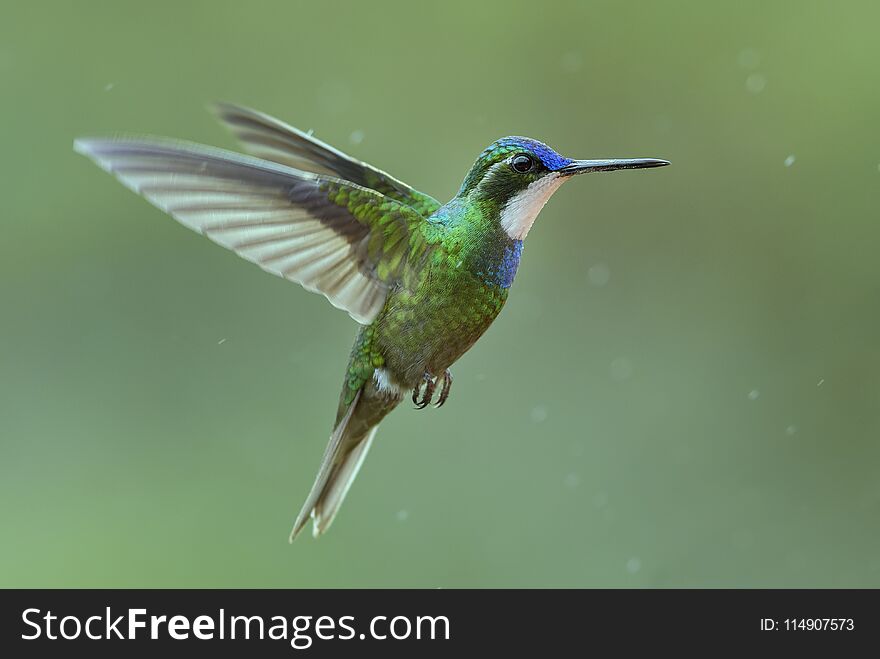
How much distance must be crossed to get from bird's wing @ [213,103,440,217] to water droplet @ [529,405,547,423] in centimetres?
223

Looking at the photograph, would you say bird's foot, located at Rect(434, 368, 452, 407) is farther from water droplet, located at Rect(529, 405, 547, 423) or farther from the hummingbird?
water droplet, located at Rect(529, 405, 547, 423)

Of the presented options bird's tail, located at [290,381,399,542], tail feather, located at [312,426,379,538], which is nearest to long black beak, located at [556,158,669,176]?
bird's tail, located at [290,381,399,542]

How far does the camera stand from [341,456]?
1.84 metres

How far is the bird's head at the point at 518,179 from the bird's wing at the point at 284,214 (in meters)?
0.12

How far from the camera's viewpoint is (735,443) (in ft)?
12.6

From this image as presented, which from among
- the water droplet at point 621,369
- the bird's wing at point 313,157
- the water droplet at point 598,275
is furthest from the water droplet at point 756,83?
the bird's wing at point 313,157

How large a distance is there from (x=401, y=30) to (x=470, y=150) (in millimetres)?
555

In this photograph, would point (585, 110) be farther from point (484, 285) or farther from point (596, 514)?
point (484, 285)

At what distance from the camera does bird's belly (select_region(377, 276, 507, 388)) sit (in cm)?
148

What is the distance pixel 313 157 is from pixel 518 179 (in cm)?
43

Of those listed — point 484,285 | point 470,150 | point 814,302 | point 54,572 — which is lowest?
point 484,285

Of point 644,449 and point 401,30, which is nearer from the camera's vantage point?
point 644,449

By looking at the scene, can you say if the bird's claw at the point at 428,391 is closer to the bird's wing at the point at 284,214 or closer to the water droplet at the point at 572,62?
the bird's wing at the point at 284,214

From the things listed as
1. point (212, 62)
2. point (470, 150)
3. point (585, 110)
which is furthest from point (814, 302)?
point (212, 62)
